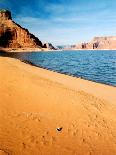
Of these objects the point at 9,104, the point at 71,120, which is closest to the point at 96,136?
the point at 71,120

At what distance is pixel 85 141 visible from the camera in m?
9.00

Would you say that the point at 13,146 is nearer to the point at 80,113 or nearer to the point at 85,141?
A: the point at 85,141

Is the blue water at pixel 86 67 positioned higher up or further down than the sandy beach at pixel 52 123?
further down

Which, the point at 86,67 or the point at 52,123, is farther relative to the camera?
the point at 86,67

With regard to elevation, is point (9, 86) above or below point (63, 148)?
above

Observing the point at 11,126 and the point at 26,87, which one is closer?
the point at 11,126

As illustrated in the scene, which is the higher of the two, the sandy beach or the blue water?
the sandy beach

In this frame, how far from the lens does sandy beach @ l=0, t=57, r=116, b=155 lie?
827 cm

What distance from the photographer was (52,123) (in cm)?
1002

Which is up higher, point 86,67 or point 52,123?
point 52,123

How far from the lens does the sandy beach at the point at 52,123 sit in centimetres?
827

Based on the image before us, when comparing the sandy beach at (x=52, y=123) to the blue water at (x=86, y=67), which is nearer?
the sandy beach at (x=52, y=123)

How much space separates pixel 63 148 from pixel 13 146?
5.46 feet

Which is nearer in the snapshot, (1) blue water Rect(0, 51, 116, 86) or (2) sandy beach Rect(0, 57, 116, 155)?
(2) sandy beach Rect(0, 57, 116, 155)
